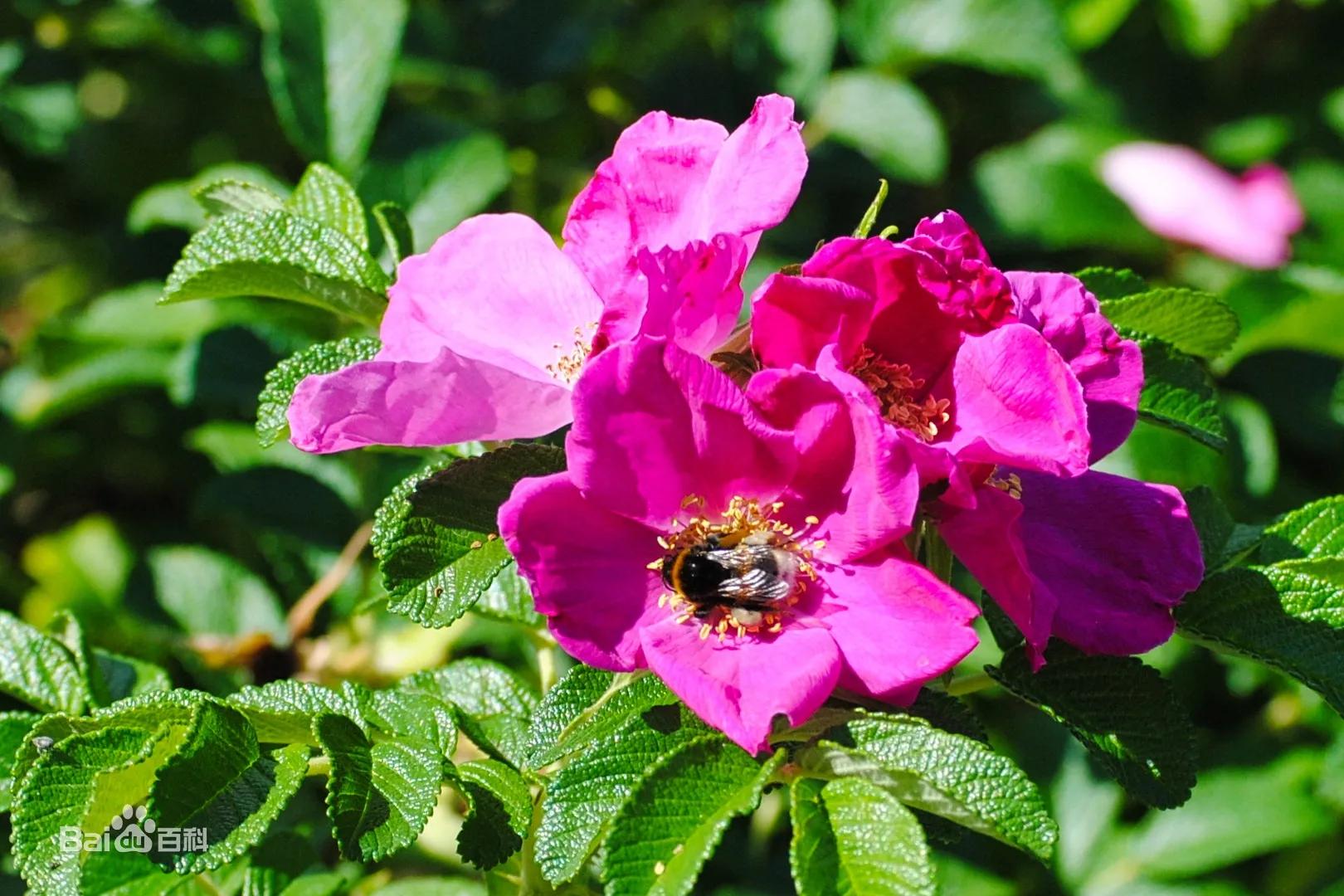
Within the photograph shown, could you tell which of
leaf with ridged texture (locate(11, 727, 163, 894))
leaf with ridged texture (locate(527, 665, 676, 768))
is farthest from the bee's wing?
leaf with ridged texture (locate(11, 727, 163, 894))

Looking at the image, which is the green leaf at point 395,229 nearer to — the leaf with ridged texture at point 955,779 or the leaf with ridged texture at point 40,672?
the leaf with ridged texture at point 40,672

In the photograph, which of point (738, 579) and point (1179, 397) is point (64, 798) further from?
point (1179, 397)

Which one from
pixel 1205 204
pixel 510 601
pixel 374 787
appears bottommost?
pixel 1205 204

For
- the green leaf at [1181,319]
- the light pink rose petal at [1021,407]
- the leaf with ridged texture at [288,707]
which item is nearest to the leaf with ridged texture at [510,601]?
the leaf with ridged texture at [288,707]

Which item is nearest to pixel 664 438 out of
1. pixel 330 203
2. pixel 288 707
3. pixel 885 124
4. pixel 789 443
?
pixel 789 443

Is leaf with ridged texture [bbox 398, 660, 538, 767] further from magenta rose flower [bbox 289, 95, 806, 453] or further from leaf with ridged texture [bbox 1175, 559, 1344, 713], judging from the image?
leaf with ridged texture [bbox 1175, 559, 1344, 713]

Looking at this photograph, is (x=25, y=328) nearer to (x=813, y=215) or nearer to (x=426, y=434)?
(x=813, y=215)

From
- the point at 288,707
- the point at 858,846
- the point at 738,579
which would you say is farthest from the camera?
the point at 288,707
